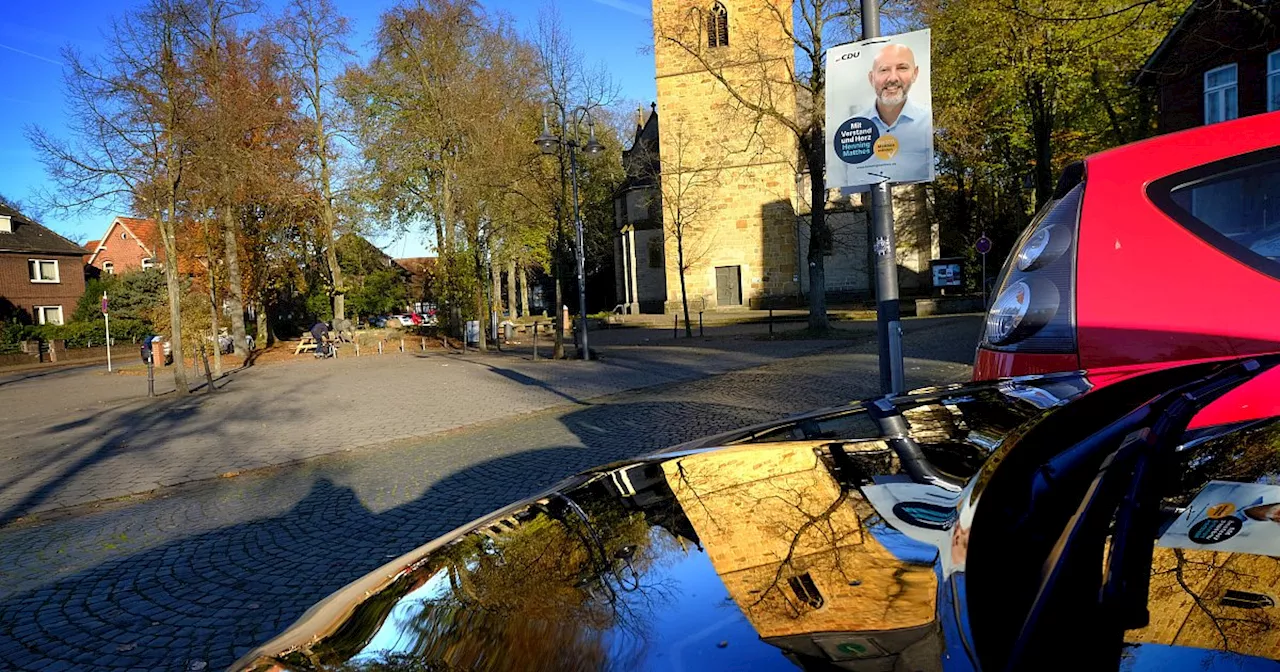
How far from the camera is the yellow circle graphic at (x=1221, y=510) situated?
3.28ft

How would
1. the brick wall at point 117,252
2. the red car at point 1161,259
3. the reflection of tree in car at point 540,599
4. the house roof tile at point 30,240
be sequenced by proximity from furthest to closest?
the brick wall at point 117,252 < the house roof tile at point 30,240 < the red car at point 1161,259 < the reflection of tree in car at point 540,599

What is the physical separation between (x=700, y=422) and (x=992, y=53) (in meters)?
19.4

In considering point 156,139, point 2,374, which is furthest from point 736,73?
point 2,374

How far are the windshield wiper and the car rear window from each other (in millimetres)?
1585

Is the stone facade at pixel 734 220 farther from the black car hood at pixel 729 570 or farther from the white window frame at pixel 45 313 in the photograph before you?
the white window frame at pixel 45 313

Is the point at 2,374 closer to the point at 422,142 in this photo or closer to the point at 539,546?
the point at 422,142

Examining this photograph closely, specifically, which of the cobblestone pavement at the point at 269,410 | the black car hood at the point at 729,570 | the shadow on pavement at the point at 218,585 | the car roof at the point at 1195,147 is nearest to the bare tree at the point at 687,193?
the cobblestone pavement at the point at 269,410

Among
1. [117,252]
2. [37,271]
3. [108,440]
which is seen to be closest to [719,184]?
[108,440]

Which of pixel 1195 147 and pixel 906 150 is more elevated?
pixel 906 150

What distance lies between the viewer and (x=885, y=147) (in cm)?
546

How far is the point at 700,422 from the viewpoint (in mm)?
9250

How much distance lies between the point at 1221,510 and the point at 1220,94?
85.0 ft

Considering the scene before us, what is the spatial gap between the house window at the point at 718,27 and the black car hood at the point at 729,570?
1379 inches

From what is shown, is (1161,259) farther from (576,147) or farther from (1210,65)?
(1210,65)
